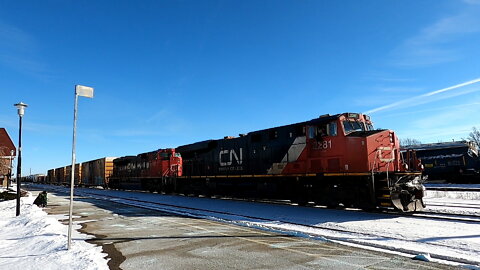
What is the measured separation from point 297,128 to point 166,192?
582 inches

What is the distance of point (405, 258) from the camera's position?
17.7 feet

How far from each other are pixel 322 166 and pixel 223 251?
7.77 metres

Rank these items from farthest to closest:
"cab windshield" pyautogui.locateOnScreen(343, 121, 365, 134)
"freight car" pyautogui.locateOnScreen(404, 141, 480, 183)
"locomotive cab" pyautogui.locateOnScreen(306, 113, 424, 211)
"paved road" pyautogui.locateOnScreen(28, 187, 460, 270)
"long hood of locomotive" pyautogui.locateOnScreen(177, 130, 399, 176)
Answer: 1. "freight car" pyautogui.locateOnScreen(404, 141, 480, 183)
2. "cab windshield" pyautogui.locateOnScreen(343, 121, 365, 134)
3. "long hood of locomotive" pyautogui.locateOnScreen(177, 130, 399, 176)
4. "locomotive cab" pyautogui.locateOnScreen(306, 113, 424, 211)
5. "paved road" pyautogui.locateOnScreen(28, 187, 460, 270)

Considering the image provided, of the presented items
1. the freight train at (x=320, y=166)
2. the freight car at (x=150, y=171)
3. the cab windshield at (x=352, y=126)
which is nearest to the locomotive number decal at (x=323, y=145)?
the freight train at (x=320, y=166)

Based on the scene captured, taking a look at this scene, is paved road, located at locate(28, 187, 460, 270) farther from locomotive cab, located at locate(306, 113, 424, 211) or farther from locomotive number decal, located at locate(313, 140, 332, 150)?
locomotive number decal, located at locate(313, 140, 332, 150)

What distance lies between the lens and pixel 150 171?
2836 centimetres

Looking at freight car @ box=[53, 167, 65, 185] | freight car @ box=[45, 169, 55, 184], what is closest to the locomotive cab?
freight car @ box=[53, 167, 65, 185]

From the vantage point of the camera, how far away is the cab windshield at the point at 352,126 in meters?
12.3

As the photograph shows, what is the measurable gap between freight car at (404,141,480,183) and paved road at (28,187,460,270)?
28952 mm

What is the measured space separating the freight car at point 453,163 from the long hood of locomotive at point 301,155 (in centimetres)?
2268

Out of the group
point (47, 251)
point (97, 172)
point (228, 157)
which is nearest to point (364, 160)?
point (228, 157)

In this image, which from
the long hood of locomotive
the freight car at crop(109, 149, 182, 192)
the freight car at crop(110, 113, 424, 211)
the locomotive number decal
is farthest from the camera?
the freight car at crop(109, 149, 182, 192)

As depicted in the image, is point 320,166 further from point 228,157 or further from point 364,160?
point 228,157

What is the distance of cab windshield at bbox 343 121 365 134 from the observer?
12.3m
